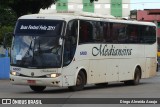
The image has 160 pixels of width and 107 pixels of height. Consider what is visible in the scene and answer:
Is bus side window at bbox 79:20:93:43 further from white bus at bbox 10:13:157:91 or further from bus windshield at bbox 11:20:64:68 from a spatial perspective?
bus windshield at bbox 11:20:64:68

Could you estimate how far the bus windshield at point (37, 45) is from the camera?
20.8 m

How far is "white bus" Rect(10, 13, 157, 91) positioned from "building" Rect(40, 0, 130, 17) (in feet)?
184

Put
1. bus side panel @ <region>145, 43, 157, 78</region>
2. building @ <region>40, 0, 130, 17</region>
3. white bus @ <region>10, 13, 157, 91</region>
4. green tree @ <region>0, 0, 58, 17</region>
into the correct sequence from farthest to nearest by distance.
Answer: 1. building @ <region>40, 0, 130, 17</region>
2. green tree @ <region>0, 0, 58, 17</region>
3. bus side panel @ <region>145, 43, 157, 78</region>
4. white bus @ <region>10, 13, 157, 91</region>

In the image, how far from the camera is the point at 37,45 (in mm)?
20891

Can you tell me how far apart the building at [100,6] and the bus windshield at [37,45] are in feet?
196

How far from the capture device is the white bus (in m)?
20.8

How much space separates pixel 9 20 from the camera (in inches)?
1817

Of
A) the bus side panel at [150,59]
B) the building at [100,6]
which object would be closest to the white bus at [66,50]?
the bus side panel at [150,59]

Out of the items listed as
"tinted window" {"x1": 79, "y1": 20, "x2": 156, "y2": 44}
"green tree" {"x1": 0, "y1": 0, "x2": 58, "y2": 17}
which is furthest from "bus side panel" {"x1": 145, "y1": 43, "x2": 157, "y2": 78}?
"green tree" {"x1": 0, "y1": 0, "x2": 58, "y2": 17}

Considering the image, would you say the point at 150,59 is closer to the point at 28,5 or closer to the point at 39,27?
the point at 39,27

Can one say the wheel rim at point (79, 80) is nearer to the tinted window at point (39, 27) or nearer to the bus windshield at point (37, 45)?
the bus windshield at point (37, 45)

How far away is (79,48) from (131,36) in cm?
555

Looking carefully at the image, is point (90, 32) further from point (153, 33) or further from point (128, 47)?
point (153, 33)

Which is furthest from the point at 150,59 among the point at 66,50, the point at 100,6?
the point at 100,6
